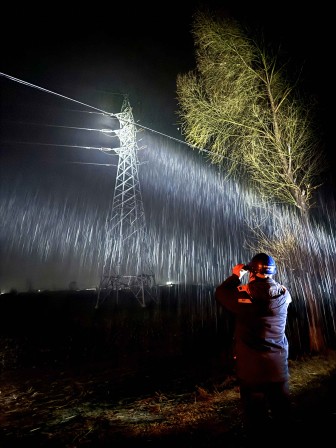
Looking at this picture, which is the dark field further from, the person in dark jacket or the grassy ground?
the person in dark jacket

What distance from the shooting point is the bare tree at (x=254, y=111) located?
7.90 m

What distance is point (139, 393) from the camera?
21.0 ft

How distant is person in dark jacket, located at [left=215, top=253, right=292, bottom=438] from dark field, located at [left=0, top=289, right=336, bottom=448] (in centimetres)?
25

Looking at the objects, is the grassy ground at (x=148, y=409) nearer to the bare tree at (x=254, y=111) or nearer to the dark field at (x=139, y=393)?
the dark field at (x=139, y=393)

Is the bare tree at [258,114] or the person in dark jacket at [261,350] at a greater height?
the bare tree at [258,114]

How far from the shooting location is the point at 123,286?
2191 centimetres

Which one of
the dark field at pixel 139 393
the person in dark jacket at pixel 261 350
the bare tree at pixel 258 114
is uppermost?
the bare tree at pixel 258 114

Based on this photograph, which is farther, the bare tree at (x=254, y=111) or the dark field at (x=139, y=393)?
the bare tree at (x=254, y=111)

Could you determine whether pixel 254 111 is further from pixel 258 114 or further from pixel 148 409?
pixel 148 409

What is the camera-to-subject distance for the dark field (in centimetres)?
368

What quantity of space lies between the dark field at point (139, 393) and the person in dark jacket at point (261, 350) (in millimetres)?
253

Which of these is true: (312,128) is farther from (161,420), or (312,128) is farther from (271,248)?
(161,420)

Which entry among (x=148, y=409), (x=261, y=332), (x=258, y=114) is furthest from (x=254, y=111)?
(x=148, y=409)

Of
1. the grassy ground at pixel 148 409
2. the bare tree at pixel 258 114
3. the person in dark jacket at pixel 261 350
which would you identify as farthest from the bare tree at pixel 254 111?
the person in dark jacket at pixel 261 350
